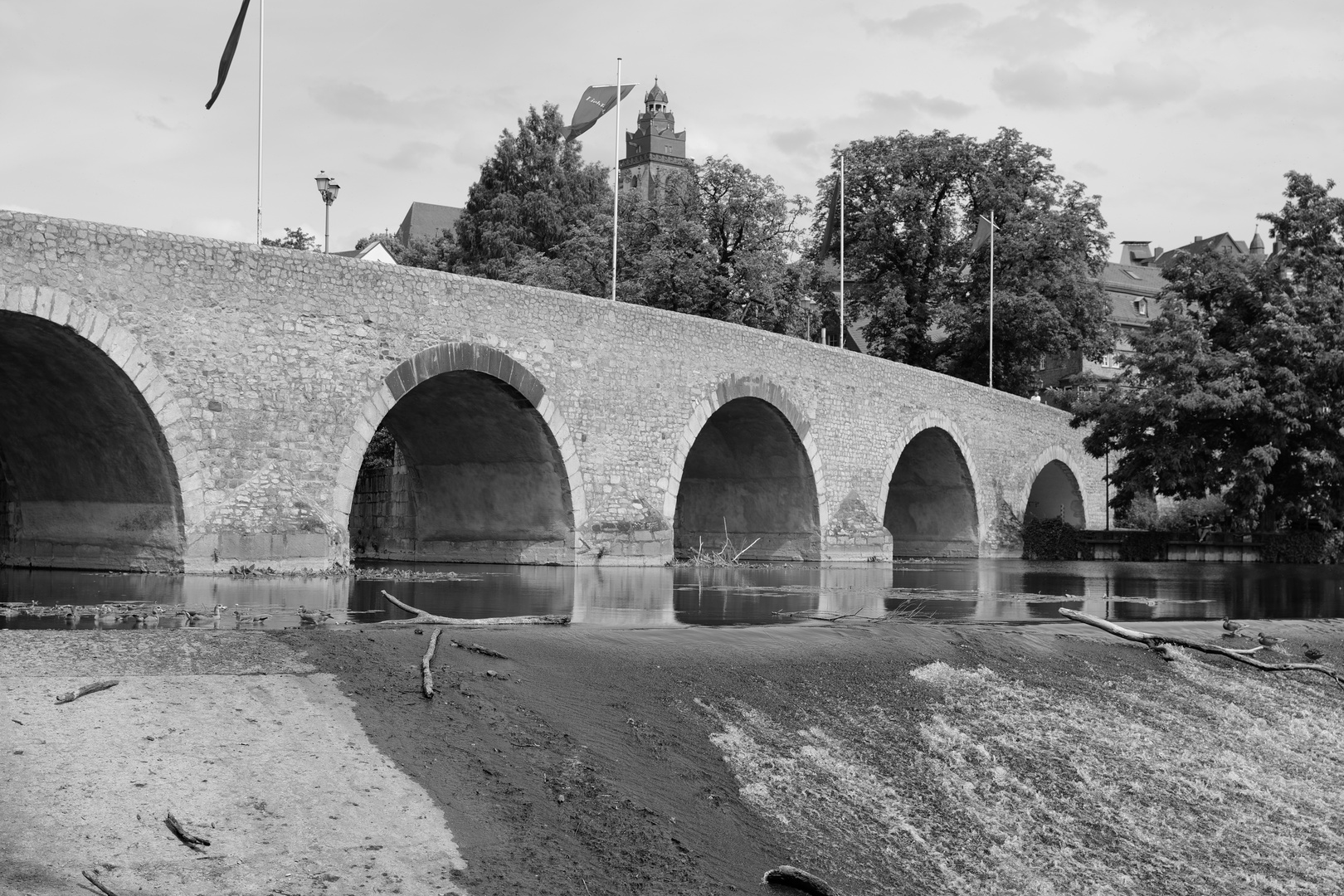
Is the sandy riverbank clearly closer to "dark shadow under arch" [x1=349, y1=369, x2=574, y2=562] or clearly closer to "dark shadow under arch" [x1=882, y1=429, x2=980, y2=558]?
"dark shadow under arch" [x1=349, y1=369, x2=574, y2=562]

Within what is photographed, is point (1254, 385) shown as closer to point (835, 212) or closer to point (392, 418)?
point (835, 212)

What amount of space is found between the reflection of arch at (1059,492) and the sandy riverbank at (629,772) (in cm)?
2982

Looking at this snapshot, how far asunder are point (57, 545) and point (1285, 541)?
2608cm

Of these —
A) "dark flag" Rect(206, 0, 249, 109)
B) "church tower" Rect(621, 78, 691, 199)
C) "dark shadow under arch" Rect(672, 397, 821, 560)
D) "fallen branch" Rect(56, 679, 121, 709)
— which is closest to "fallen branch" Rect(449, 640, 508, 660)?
"fallen branch" Rect(56, 679, 121, 709)

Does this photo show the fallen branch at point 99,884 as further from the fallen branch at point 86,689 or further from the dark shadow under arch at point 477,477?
the dark shadow under arch at point 477,477

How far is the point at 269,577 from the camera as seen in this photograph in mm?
15750

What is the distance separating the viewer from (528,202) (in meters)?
47.1

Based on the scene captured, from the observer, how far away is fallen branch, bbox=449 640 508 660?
7820mm

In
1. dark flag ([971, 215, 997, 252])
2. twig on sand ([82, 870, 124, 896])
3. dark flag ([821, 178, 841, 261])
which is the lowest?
twig on sand ([82, 870, 124, 896])

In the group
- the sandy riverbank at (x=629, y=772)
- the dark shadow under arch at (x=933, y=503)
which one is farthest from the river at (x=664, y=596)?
the dark shadow under arch at (x=933, y=503)

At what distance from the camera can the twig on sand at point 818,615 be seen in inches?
472

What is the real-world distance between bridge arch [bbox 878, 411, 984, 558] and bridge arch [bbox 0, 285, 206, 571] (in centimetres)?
1945

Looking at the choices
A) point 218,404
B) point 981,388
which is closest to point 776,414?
point 981,388

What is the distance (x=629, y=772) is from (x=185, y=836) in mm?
2147
